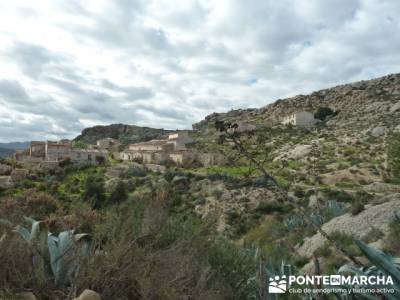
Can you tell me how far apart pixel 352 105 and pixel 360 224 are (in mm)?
69290

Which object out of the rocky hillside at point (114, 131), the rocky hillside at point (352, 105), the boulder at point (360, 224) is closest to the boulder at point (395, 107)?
the rocky hillside at point (352, 105)

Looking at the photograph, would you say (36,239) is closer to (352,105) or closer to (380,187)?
(380,187)

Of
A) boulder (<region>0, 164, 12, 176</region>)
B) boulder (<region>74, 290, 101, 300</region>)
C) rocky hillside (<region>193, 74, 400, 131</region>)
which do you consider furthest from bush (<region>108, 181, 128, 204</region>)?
boulder (<region>74, 290, 101, 300</region>)

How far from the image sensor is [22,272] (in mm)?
4215

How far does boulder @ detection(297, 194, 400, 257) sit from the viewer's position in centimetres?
1152

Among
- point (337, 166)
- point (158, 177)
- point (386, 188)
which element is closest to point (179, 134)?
point (158, 177)

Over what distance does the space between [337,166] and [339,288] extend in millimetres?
→ 36291

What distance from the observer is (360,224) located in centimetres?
1255

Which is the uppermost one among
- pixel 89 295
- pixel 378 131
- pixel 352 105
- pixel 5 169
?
pixel 352 105

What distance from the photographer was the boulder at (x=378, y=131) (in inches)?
1885

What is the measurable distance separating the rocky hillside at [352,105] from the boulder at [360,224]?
3131cm

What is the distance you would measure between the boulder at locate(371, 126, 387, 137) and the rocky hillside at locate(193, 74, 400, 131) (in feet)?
4.25

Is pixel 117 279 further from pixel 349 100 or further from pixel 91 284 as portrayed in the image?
pixel 349 100

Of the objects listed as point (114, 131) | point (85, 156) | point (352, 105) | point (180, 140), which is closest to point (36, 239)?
point (85, 156)
